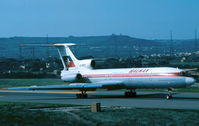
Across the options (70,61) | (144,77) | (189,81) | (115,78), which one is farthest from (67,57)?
(189,81)

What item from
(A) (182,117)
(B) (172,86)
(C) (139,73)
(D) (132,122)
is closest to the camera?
(D) (132,122)

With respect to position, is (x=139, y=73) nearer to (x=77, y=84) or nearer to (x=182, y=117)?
(x=77, y=84)

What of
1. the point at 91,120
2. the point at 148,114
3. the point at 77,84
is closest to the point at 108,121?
the point at 91,120

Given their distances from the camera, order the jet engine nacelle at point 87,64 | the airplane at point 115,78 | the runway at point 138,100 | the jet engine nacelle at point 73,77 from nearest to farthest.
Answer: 1. the runway at point 138,100
2. the airplane at point 115,78
3. the jet engine nacelle at point 73,77
4. the jet engine nacelle at point 87,64

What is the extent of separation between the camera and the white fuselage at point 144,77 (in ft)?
128

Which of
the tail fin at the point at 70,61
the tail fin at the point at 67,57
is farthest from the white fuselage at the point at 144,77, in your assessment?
the tail fin at the point at 67,57

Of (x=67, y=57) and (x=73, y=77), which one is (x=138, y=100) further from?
(x=67, y=57)

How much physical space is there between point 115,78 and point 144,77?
3707mm

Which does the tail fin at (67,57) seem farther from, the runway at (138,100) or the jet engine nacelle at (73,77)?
the runway at (138,100)

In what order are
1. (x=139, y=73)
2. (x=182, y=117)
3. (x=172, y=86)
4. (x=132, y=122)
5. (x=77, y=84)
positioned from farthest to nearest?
(x=77, y=84) → (x=139, y=73) → (x=172, y=86) → (x=182, y=117) → (x=132, y=122)

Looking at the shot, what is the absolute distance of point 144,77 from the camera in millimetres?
41594

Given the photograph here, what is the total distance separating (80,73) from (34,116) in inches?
932

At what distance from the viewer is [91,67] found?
48031 millimetres

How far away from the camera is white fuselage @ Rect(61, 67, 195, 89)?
39.2 m
